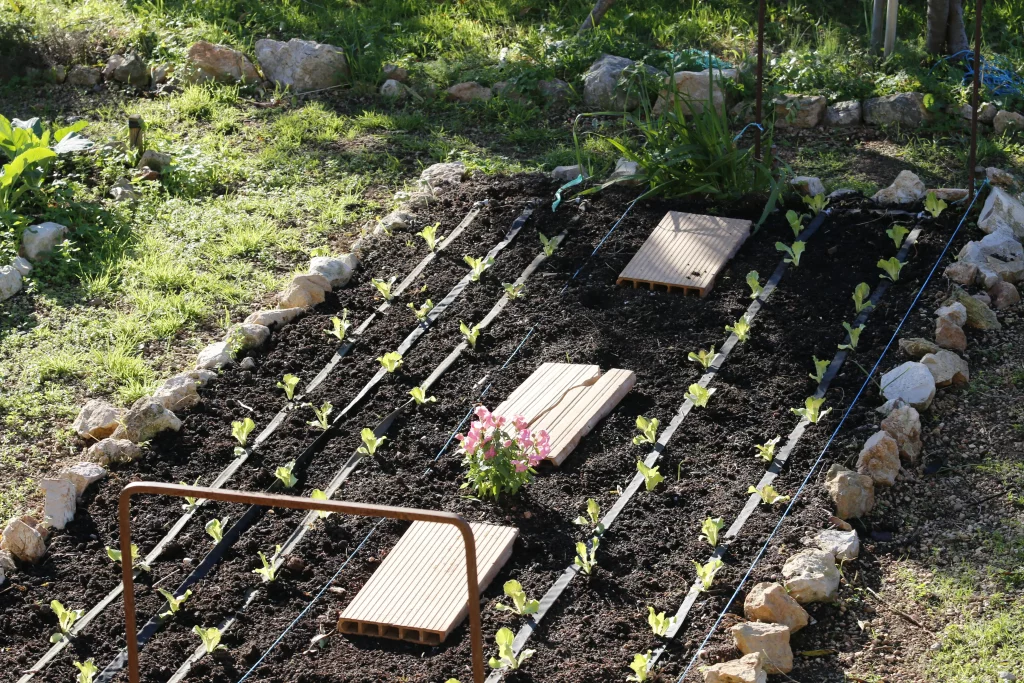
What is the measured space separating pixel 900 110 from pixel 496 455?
3733mm

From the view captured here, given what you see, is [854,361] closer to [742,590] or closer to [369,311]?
[742,590]

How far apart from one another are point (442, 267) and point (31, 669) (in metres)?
2.62

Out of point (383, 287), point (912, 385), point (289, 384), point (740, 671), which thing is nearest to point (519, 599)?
point (740, 671)

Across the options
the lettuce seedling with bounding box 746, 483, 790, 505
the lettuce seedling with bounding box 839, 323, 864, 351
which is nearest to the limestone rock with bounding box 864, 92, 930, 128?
the lettuce seedling with bounding box 839, 323, 864, 351

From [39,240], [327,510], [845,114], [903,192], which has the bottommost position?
[845,114]

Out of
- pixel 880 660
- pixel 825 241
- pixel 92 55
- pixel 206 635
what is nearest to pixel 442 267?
pixel 825 241

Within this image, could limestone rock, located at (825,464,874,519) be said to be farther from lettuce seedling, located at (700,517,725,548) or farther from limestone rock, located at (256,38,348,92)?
limestone rock, located at (256,38,348,92)

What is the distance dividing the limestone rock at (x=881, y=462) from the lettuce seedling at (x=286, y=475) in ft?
6.65

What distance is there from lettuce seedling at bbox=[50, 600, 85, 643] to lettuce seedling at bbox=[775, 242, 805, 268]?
3.24m

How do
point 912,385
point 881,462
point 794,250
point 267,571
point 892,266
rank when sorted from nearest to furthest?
point 267,571 < point 881,462 < point 912,385 < point 892,266 < point 794,250

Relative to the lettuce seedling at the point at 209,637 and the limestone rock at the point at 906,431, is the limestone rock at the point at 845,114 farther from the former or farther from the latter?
the lettuce seedling at the point at 209,637

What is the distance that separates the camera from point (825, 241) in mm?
A: 5352

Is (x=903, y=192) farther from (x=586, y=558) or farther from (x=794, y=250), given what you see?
(x=586, y=558)

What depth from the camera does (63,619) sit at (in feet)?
12.5
